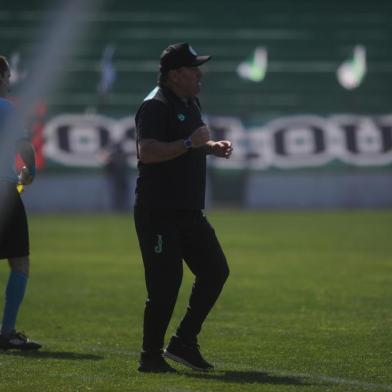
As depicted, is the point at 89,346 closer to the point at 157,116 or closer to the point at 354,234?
the point at 157,116

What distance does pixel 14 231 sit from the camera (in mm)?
8289

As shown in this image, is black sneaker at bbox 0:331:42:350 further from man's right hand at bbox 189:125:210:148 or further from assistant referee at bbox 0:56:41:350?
man's right hand at bbox 189:125:210:148

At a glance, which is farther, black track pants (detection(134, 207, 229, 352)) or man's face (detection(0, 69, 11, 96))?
man's face (detection(0, 69, 11, 96))

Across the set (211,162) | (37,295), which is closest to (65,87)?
(211,162)

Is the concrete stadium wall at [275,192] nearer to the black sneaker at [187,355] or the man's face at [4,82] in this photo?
the man's face at [4,82]

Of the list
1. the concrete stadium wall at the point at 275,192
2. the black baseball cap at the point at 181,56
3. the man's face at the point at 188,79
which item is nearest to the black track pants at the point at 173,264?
the man's face at the point at 188,79

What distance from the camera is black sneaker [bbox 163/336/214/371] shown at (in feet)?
23.9

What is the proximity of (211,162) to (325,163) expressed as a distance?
11.8 ft

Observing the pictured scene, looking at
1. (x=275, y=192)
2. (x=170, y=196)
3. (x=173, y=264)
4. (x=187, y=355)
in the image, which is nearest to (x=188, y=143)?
(x=170, y=196)

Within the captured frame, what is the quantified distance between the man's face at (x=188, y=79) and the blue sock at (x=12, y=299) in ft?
6.50

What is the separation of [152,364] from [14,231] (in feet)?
5.39

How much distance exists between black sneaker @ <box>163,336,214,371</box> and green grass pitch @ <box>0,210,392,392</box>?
0.31 feet

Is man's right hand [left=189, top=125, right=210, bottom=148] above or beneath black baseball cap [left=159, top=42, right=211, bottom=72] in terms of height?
beneath

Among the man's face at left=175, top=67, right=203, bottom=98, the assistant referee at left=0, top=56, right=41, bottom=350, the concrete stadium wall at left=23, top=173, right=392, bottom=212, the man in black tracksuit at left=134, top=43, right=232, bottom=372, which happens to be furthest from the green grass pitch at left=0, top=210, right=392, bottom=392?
the concrete stadium wall at left=23, top=173, right=392, bottom=212
